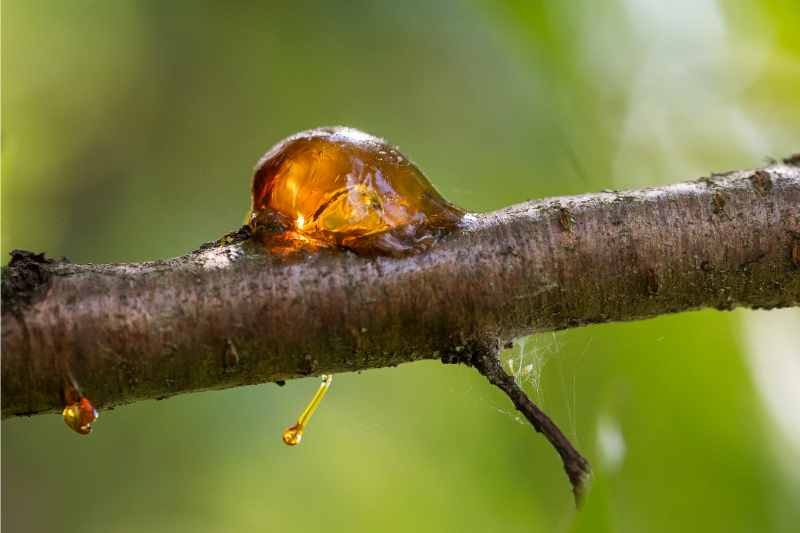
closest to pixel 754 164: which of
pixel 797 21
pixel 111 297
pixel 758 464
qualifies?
pixel 797 21

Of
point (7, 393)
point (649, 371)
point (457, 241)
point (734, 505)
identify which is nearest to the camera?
point (7, 393)

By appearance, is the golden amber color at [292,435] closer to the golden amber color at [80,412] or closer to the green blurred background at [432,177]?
the golden amber color at [80,412]

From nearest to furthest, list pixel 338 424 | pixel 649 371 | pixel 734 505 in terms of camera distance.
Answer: pixel 734 505
pixel 649 371
pixel 338 424

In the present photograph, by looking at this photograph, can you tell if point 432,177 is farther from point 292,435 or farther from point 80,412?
point 80,412

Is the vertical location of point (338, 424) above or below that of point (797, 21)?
below

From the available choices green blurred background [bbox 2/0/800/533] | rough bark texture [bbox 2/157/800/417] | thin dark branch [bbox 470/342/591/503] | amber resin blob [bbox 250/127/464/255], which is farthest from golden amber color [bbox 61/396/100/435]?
green blurred background [bbox 2/0/800/533]

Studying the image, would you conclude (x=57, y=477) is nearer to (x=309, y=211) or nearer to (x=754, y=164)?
(x=309, y=211)

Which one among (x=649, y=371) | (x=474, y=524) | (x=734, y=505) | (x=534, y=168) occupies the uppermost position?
(x=534, y=168)
